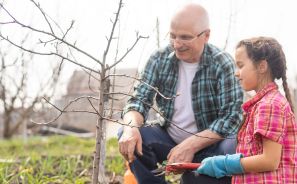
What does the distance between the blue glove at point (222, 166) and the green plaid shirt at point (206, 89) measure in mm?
482

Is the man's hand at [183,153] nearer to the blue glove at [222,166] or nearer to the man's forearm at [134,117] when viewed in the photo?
the man's forearm at [134,117]

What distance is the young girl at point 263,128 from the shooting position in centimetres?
231

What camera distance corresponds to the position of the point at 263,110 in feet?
7.65

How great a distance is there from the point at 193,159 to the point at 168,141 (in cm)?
23

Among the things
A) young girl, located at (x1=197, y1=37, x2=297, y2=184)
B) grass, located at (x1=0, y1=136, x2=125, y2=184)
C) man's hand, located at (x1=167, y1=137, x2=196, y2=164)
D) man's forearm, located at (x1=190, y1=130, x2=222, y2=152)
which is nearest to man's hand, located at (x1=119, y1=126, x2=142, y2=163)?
man's hand, located at (x1=167, y1=137, x2=196, y2=164)

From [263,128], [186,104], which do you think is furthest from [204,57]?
[263,128]

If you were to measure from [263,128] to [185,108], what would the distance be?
0.91 m

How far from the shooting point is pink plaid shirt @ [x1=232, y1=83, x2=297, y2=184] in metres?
2.30

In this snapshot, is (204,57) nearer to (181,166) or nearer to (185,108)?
(185,108)

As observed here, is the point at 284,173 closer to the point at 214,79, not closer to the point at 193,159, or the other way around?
the point at 193,159

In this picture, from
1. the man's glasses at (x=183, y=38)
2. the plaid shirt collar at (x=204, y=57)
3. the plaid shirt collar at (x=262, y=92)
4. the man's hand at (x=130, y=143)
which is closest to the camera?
the plaid shirt collar at (x=262, y=92)

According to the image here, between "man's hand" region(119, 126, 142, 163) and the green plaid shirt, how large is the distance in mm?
225

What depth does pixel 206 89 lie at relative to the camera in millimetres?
3107

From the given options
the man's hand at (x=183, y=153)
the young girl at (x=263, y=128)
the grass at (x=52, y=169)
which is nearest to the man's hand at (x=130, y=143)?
the man's hand at (x=183, y=153)
